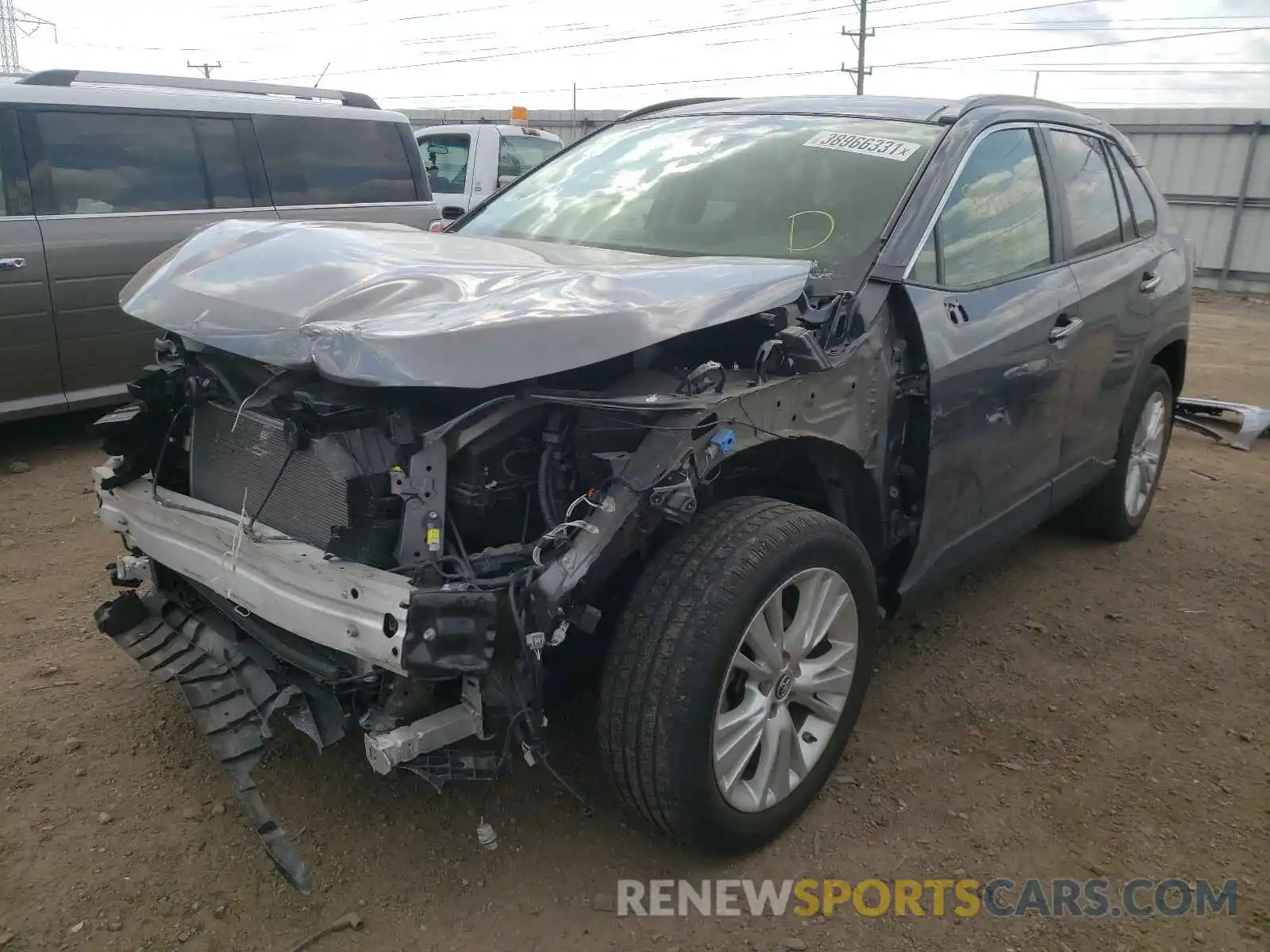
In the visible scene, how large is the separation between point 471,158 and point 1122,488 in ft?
27.3

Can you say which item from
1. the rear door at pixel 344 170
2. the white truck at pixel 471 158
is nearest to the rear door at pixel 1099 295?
the rear door at pixel 344 170

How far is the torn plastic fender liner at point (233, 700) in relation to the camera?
2268mm

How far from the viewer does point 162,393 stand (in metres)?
2.77

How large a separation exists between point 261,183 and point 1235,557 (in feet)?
19.4

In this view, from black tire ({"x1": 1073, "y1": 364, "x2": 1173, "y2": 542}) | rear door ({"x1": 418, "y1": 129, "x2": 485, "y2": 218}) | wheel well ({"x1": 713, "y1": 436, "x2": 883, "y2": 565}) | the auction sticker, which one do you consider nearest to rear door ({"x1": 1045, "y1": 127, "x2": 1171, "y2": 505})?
black tire ({"x1": 1073, "y1": 364, "x2": 1173, "y2": 542})

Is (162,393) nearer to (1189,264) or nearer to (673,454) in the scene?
(673,454)

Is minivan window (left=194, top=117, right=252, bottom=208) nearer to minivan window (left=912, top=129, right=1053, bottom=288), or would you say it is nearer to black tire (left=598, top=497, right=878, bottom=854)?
minivan window (left=912, top=129, right=1053, bottom=288)

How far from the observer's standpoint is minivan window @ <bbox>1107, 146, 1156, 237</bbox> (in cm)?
420

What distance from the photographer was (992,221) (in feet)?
10.6

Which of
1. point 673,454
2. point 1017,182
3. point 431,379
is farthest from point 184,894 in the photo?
point 1017,182

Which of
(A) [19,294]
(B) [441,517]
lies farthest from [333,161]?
(B) [441,517]

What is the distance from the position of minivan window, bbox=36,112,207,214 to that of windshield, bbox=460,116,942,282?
2.91m

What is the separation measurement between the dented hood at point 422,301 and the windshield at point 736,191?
1.54 ft

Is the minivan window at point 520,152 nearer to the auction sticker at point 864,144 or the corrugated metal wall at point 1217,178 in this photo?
the corrugated metal wall at point 1217,178
